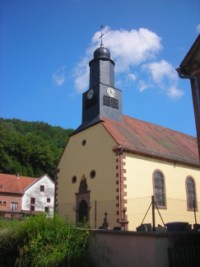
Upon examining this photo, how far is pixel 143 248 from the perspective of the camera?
888 cm

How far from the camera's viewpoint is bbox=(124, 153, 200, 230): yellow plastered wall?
1756 centimetres

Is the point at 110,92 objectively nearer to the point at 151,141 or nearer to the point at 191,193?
the point at 151,141

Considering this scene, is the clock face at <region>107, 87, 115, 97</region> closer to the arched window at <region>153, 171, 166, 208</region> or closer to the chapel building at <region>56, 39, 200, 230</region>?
the chapel building at <region>56, 39, 200, 230</region>

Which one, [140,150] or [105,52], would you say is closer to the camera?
[140,150]

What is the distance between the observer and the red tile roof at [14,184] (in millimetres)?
45625

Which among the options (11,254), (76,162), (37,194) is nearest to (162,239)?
(11,254)

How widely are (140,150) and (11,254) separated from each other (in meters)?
10.6

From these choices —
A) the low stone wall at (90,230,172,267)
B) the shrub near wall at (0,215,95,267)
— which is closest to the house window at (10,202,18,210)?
the shrub near wall at (0,215,95,267)

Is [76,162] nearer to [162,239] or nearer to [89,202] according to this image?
[89,202]

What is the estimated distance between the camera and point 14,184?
4750 centimetres

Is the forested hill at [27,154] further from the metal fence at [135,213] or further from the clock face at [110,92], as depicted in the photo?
the clock face at [110,92]

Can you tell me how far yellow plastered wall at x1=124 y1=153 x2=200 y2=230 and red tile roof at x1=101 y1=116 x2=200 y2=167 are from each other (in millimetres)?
509

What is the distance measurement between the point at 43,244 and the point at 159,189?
1103 centimetres

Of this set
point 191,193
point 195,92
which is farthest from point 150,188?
point 195,92
